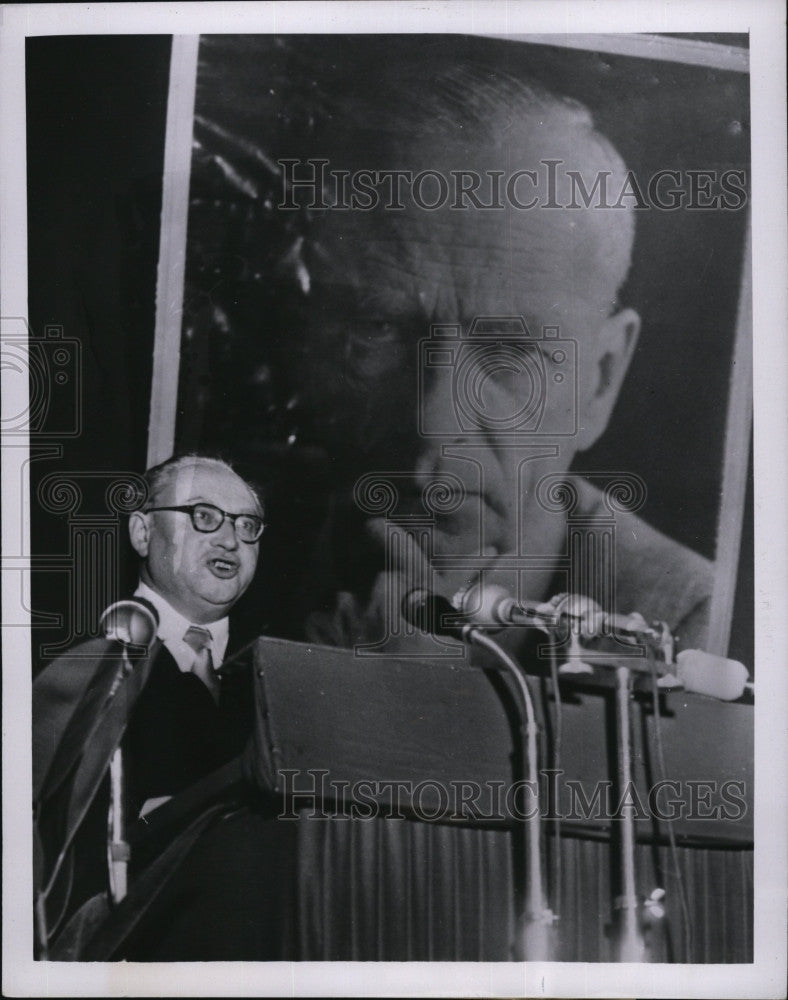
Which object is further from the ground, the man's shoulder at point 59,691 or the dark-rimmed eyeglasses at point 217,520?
the dark-rimmed eyeglasses at point 217,520

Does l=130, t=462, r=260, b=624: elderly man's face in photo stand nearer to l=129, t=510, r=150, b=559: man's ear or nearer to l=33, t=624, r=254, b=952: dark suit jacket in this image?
l=129, t=510, r=150, b=559: man's ear

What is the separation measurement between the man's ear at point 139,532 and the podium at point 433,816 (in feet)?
0.76

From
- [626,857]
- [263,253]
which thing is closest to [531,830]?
[626,857]

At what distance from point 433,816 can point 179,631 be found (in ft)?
1.59

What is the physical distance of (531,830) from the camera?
4.17ft

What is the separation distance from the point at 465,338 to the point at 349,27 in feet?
1.68

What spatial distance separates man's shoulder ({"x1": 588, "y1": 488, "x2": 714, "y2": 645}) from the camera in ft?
4.18
